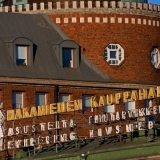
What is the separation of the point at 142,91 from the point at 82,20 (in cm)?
2423

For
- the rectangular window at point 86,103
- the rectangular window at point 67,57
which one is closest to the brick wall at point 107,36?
the rectangular window at point 67,57

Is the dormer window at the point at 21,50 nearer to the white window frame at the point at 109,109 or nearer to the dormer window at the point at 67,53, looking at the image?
the dormer window at the point at 67,53

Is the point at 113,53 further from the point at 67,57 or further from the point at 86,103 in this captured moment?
the point at 86,103

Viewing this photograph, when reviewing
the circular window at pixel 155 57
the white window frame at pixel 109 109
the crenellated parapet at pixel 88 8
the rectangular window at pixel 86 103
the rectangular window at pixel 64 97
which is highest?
the crenellated parapet at pixel 88 8

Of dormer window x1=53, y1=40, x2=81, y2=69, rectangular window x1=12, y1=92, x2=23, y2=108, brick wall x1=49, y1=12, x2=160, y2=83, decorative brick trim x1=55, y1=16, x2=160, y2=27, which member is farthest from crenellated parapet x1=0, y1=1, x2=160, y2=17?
rectangular window x1=12, y1=92, x2=23, y2=108

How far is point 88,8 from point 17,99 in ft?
41.5

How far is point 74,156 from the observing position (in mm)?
101500

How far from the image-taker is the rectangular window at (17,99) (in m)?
122

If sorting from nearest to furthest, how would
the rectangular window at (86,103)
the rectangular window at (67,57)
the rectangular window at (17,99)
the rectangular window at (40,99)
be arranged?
1. the rectangular window at (17,99)
2. the rectangular window at (40,99)
3. the rectangular window at (86,103)
4. the rectangular window at (67,57)

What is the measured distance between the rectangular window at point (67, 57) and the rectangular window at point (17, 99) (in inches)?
257

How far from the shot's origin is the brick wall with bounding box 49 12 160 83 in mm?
130750

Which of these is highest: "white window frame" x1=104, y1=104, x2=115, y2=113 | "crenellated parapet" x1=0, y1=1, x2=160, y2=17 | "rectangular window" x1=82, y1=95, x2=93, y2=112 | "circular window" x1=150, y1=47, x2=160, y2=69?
"crenellated parapet" x1=0, y1=1, x2=160, y2=17

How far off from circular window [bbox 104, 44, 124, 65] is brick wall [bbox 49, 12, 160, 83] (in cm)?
32

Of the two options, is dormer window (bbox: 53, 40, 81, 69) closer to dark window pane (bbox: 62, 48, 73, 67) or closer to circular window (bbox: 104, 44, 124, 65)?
dark window pane (bbox: 62, 48, 73, 67)
